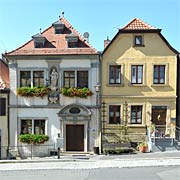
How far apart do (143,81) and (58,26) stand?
8121 millimetres

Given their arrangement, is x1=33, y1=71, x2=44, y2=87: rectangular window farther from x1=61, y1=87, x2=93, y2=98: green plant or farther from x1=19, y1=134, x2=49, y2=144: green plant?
x1=19, y1=134, x2=49, y2=144: green plant

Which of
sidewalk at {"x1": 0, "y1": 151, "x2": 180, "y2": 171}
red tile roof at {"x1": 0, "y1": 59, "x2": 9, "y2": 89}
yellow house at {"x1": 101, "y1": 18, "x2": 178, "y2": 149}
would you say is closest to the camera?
sidewalk at {"x1": 0, "y1": 151, "x2": 180, "y2": 171}

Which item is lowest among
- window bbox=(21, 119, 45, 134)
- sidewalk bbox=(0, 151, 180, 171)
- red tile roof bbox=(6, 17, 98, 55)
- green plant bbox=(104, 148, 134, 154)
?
green plant bbox=(104, 148, 134, 154)

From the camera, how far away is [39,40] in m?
20.9

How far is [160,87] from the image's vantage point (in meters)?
20.3

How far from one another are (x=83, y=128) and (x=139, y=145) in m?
4.30

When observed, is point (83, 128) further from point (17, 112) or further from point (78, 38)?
point (78, 38)

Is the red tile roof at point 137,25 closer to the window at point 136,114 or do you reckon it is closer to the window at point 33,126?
the window at point 136,114

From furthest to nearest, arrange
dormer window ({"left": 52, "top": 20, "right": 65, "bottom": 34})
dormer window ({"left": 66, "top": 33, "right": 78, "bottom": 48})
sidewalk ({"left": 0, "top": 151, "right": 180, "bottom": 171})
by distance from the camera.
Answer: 1. dormer window ({"left": 52, "top": 20, "right": 65, "bottom": 34})
2. dormer window ({"left": 66, "top": 33, "right": 78, "bottom": 48})
3. sidewalk ({"left": 0, "top": 151, "right": 180, "bottom": 171})

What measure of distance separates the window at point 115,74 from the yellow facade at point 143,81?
0.23 metres

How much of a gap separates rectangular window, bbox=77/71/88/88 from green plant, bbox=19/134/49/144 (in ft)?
15.4

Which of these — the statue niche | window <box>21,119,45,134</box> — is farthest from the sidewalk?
the statue niche

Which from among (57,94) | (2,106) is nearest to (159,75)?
(57,94)

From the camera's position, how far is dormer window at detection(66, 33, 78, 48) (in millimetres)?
20562
